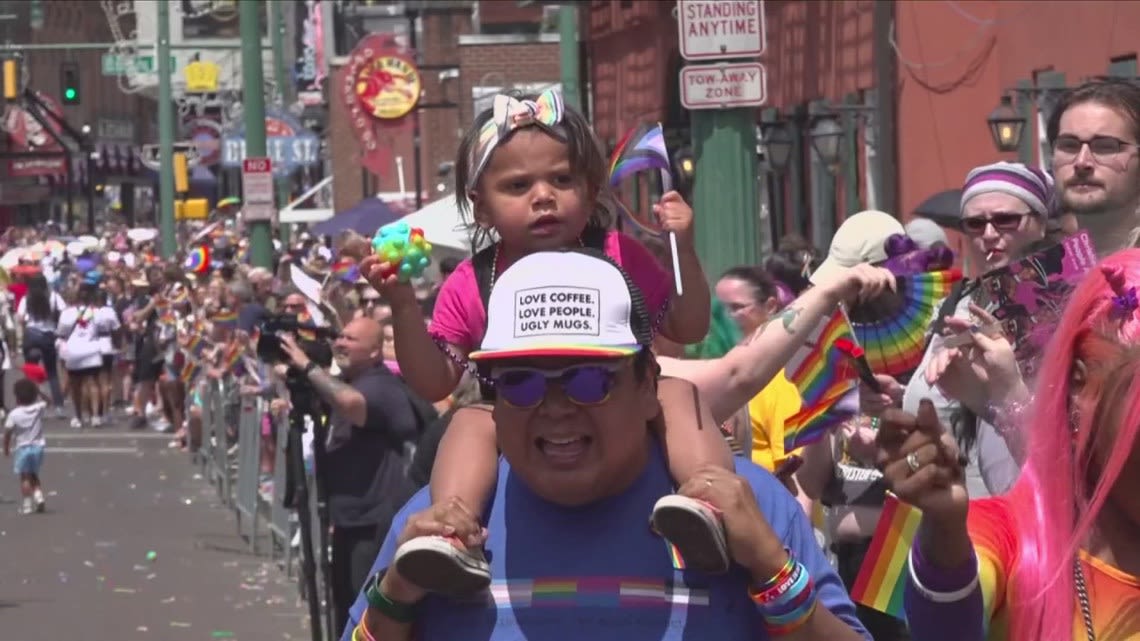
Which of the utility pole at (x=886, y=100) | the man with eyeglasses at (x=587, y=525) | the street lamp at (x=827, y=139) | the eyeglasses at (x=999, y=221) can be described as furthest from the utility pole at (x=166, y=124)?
the man with eyeglasses at (x=587, y=525)

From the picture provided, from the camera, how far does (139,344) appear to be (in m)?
27.9

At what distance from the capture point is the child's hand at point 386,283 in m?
3.73

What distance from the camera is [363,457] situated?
9.95 metres

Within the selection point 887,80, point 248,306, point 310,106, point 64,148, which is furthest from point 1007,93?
point 64,148

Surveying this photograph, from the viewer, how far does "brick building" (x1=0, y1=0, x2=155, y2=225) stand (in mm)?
85375

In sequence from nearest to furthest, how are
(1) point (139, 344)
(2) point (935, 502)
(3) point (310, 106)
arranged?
(2) point (935, 502), (1) point (139, 344), (3) point (310, 106)

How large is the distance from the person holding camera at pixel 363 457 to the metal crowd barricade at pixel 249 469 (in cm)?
532

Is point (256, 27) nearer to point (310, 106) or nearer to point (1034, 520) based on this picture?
point (1034, 520)

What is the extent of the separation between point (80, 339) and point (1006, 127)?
48.7 ft

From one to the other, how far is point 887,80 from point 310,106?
4167 cm

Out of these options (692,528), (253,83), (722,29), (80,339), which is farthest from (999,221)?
(80,339)

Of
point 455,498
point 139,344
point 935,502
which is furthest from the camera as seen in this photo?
point 139,344

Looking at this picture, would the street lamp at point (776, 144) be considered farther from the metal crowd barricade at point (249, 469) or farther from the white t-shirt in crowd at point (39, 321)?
the white t-shirt in crowd at point (39, 321)

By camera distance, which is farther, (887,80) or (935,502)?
(887,80)
